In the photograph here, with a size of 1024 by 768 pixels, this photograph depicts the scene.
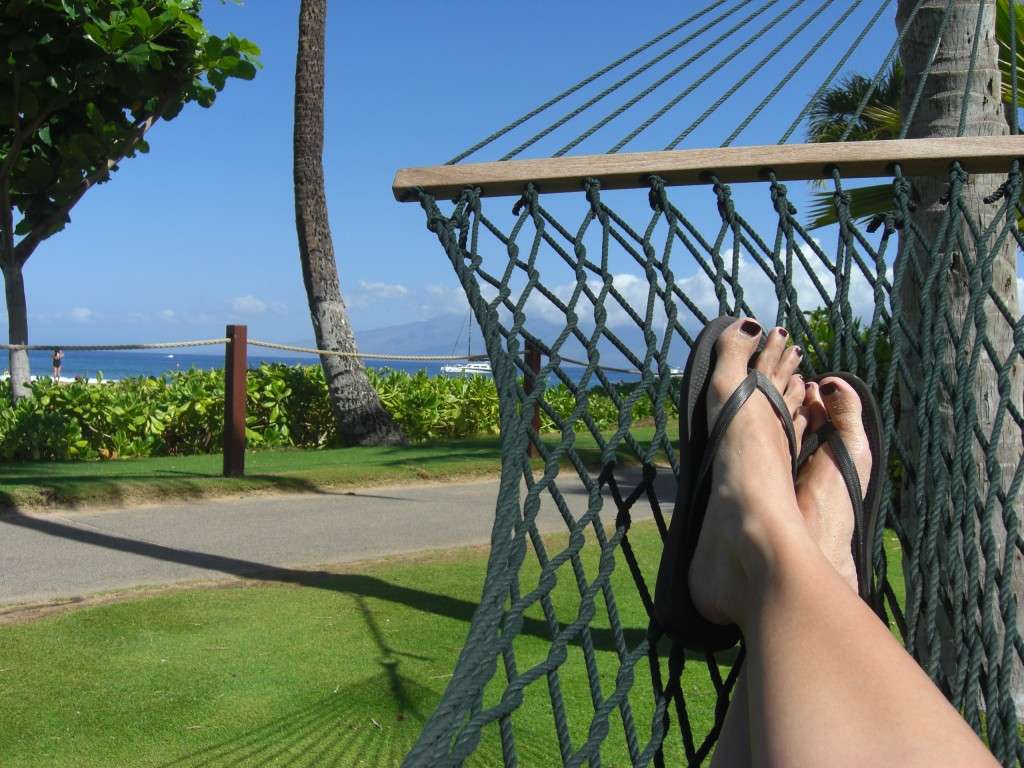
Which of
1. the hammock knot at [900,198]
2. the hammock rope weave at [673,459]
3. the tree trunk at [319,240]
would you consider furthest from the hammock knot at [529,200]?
the tree trunk at [319,240]

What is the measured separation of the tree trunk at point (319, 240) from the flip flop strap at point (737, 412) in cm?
715

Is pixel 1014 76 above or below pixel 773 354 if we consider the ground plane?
above

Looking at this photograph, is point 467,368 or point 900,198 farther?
point 467,368

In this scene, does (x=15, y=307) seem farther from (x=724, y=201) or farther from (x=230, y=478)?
(x=724, y=201)

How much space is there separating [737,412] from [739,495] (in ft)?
0.76

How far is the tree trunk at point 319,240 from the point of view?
8.69m

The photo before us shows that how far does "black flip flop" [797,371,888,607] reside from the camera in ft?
5.49

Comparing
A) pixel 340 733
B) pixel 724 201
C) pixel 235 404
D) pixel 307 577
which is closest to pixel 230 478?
pixel 235 404

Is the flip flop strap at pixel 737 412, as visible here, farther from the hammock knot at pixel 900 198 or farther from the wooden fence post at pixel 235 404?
the wooden fence post at pixel 235 404

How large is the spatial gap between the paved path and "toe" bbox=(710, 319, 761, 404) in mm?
2874

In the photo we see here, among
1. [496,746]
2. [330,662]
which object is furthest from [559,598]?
[496,746]

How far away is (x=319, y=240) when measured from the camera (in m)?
8.71

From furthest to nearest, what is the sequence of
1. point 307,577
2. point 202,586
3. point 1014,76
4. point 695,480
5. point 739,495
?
point 307,577 → point 202,586 → point 1014,76 → point 695,480 → point 739,495

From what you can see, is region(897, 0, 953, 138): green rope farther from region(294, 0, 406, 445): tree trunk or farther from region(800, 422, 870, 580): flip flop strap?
region(294, 0, 406, 445): tree trunk
